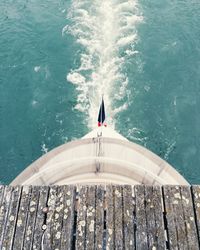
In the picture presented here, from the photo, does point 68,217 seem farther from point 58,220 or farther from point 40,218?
point 40,218

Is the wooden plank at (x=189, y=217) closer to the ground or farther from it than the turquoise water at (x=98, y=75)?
farther from it

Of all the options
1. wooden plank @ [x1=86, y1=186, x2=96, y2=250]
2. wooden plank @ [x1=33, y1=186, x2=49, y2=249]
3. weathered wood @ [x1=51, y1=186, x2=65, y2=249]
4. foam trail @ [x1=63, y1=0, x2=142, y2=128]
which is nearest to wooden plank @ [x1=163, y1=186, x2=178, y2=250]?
wooden plank @ [x1=86, y1=186, x2=96, y2=250]

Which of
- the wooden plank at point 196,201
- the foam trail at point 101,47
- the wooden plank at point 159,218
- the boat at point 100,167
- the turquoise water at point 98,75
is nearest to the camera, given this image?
the wooden plank at point 159,218

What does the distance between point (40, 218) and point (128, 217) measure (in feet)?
8.87

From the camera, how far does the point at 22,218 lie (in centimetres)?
1109

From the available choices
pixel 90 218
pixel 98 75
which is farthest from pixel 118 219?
pixel 98 75

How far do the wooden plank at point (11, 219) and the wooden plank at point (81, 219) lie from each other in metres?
1.96

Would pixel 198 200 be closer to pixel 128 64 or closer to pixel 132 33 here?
pixel 128 64

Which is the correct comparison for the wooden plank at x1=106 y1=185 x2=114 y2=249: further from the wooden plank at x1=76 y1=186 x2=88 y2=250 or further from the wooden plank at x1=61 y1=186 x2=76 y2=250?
the wooden plank at x1=61 y1=186 x2=76 y2=250

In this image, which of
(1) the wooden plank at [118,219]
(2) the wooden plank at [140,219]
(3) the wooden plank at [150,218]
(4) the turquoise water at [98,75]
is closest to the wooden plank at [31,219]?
(1) the wooden plank at [118,219]

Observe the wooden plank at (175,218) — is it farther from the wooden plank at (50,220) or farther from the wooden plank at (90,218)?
the wooden plank at (50,220)

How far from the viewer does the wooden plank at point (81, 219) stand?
1064 centimetres

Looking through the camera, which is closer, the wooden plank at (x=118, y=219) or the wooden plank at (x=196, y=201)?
the wooden plank at (x=118, y=219)

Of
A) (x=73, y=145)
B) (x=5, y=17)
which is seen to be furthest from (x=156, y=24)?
(x=73, y=145)
